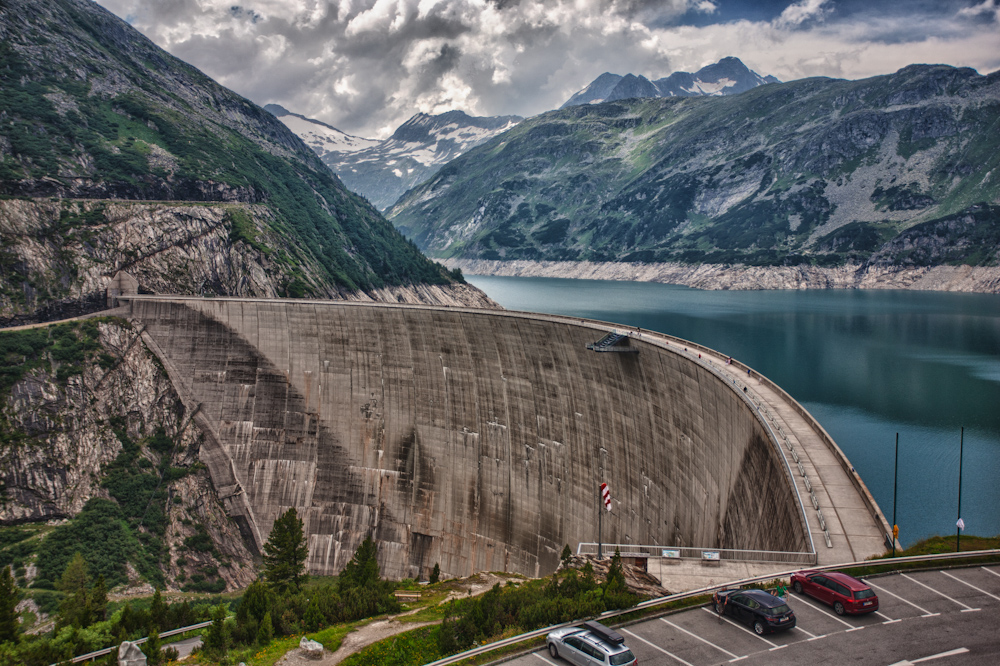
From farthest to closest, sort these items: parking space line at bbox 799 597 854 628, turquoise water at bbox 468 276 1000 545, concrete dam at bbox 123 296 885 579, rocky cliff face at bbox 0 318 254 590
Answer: rocky cliff face at bbox 0 318 254 590
turquoise water at bbox 468 276 1000 545
concrete dam at bbox 123 296 885 579
parking space line at bbox 799 597 854 628

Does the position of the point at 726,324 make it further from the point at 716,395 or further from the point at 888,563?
the point at 888,563

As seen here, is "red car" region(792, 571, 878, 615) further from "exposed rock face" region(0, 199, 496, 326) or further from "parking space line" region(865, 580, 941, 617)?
"exposed rock face" region(0, 199, 496, 326)

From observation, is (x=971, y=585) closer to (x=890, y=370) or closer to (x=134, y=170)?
(x=890, y=370)

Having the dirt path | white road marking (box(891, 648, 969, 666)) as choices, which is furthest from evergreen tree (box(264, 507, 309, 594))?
white road marking (box(891, 648, 969, 666))

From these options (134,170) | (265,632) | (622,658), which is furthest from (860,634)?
(134,170)

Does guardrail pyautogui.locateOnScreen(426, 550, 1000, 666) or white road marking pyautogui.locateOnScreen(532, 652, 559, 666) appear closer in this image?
white road marking pyautogui.locateOnScreen(532, 652, 559, 666)

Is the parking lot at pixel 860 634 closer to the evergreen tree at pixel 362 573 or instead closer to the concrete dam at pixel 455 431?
the concrete dam at pixel 455 431
